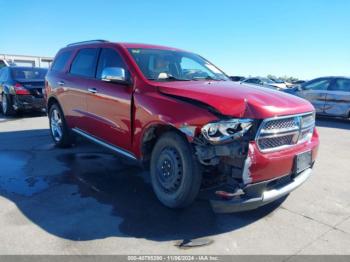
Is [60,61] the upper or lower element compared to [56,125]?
upper

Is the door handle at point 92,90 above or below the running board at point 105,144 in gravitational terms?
above

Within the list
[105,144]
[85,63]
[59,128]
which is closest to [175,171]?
[105,144]

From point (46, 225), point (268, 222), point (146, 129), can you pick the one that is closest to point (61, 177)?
point (46, 225)

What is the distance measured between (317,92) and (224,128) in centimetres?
1003

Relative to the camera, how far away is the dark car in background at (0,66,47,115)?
35.0 feet

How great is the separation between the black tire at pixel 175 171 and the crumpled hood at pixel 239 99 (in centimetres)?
51

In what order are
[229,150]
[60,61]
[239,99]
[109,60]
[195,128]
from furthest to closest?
1. [60,61]
2. [109,60]
3. [239,99]
4. [195,128]
5. [229,150]

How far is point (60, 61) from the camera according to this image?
6.67m

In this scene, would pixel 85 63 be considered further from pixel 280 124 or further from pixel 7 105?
pixel 7 105

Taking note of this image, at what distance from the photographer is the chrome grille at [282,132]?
3.28m

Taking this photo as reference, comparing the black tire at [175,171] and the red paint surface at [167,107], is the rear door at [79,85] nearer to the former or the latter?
the red paint surface at [167,107]

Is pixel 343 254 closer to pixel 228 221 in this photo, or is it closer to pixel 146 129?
pixel 228 221

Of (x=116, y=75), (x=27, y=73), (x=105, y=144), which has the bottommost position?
(x=105, y=144)

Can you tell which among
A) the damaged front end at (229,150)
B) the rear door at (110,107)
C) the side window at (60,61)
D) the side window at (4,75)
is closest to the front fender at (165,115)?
the damaged front end at (229,150)
